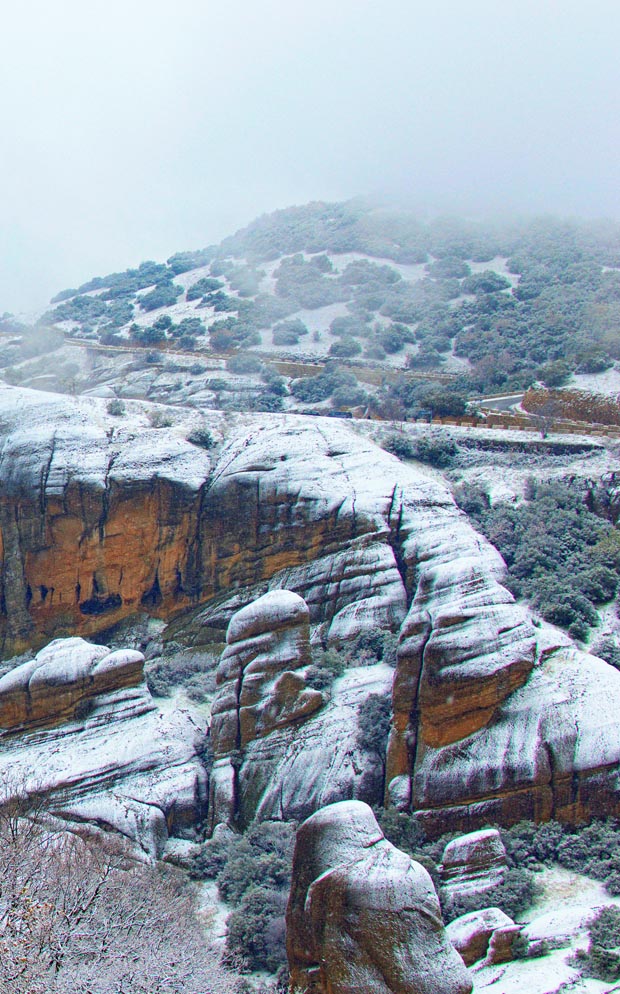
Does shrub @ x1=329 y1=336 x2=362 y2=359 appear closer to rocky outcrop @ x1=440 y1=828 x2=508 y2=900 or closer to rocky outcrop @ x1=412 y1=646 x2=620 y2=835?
rocky outcrop @ x1=412 y1=646 x2=620 y2=835

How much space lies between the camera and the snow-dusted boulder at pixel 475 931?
1644cm

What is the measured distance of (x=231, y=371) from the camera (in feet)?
176

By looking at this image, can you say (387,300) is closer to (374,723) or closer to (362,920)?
(374,723)

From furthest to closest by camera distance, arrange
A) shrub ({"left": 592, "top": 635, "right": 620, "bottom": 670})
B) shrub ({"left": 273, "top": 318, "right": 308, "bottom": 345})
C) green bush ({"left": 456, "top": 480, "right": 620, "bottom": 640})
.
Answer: shrub ({"left": 273, "top": 318, "right": 308, "bottom": 345})
green bush ({"left": 456, "top": 480, "right": 620, "bottom": 640})
shrub ({"left": 592, "top": 635, "right": 620, "bottom": 670})

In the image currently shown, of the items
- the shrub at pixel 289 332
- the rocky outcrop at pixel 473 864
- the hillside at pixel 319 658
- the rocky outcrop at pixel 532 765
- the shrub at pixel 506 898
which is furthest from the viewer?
the shrub at pixel 289 332

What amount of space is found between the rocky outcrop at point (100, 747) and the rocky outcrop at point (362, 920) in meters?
8.58

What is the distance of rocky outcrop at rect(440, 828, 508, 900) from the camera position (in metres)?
18.3

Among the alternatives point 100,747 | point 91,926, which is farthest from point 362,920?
point 100,747

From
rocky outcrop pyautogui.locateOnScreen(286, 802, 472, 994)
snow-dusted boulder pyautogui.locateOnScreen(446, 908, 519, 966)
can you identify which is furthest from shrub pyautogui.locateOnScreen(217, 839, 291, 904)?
rocky outcrop pyautogui.locateOnScreen(286, 802, 472, 994)

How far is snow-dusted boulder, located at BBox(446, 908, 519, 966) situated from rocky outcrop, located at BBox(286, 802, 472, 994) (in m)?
3.89

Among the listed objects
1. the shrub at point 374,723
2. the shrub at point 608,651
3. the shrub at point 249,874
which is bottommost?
the shrub at point 249,874

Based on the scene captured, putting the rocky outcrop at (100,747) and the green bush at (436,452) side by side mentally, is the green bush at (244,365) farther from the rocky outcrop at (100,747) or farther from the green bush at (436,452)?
the rocky outcrop at (100,747)

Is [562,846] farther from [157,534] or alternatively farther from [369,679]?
[157,534]

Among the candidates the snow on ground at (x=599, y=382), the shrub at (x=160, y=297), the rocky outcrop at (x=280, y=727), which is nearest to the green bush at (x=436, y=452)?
the snow on ground at (x=599, y=382)
